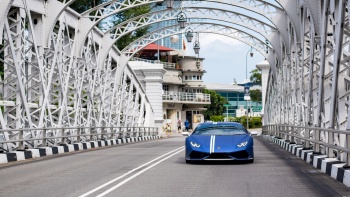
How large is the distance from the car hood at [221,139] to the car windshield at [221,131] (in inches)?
26.5

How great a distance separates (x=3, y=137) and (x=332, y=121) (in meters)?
10.7

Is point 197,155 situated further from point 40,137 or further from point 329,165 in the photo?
point 40,137

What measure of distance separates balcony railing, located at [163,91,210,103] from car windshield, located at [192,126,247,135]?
6999 centimetres

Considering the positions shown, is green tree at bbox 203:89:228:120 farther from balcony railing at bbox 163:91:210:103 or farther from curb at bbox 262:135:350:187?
curb at bbox 262:135:350:187

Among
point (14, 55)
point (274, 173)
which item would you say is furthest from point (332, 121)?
point (14, 55)

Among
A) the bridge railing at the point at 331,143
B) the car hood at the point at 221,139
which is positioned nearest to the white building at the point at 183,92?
the bridge railing at the point at 331,143

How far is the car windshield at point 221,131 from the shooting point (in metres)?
19.1

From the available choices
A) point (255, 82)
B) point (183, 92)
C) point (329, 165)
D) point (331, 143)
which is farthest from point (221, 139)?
point (255, 82)

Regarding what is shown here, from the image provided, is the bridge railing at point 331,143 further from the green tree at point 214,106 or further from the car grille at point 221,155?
the green tree at point 214,106

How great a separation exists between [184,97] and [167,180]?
280ft

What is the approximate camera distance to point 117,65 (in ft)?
139

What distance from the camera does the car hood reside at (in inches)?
706

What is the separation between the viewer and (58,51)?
2803 cm

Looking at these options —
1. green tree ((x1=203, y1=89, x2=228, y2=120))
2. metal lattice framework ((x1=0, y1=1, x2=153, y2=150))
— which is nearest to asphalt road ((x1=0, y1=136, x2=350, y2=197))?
metal lattice framework ((x1=0, y1=1, x2=153, y2=150))
